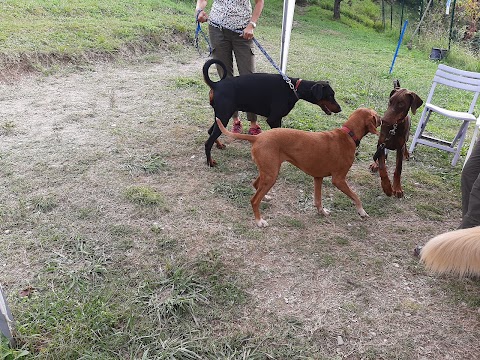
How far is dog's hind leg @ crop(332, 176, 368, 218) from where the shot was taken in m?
3.68

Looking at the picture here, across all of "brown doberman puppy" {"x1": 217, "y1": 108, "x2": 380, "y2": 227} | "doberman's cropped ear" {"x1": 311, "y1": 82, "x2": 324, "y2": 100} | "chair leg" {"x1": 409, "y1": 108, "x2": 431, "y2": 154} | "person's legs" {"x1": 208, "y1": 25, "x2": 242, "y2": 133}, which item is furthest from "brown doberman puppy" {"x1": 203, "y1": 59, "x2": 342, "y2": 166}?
"chair leg" {"x1": 409, "y1": 108, "x2": 431, "y2": 154}

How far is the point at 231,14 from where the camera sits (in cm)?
448

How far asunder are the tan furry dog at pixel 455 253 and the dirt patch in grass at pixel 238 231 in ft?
2.30

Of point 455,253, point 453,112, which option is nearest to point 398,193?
point 453,112

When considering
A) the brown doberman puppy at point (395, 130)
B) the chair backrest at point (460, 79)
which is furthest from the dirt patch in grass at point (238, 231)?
the chair backrest at point (460, 79)

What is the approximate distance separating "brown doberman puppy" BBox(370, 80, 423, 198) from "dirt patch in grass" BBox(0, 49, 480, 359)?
0.17 metres

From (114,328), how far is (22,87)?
5270 millimetres

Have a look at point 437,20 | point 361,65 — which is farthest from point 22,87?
point 437,20

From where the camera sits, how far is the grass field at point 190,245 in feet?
8.08

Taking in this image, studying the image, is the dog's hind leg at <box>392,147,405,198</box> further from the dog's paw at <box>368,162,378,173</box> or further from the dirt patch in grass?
the dog's paw at <box>368,162,378,173</box>

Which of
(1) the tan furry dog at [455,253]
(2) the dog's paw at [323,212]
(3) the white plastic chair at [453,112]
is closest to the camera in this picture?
(1) the tan furry dog at [455,253]

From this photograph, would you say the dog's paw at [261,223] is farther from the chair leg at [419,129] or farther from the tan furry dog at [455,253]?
the chair leg at [419,129]

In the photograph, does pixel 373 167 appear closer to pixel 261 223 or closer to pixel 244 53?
pixel 261 223

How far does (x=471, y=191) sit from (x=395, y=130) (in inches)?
51.5
